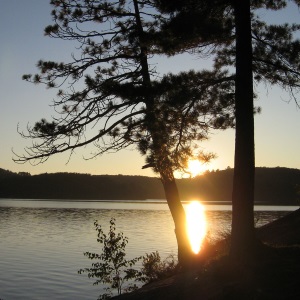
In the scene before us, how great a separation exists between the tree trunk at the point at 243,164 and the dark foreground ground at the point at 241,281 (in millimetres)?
494

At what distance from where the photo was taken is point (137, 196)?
193 metres

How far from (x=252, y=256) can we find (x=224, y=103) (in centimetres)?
476

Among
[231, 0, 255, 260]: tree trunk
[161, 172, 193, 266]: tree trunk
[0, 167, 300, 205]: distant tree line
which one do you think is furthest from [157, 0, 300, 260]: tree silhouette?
[0, 167, 300, 205]: distant tree line

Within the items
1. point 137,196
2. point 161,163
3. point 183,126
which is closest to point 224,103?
point 183,126

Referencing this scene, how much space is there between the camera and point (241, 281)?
10250mm

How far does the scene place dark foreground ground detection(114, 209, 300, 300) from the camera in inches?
377

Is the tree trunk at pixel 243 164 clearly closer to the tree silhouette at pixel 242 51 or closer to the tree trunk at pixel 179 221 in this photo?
the tree silhouette at pixel 242 51

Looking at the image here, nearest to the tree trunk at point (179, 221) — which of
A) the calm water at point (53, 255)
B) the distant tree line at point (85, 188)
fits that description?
the calm water at point (53, 255)

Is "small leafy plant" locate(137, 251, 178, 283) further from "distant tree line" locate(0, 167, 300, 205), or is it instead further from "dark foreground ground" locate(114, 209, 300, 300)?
"distant tree line" locate(0, 167, 300, 205)

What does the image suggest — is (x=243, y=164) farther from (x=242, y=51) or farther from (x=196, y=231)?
(x=196, y=231)

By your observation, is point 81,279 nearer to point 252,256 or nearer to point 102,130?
point 102,130

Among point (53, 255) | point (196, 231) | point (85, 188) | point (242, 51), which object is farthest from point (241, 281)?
point (85, 188)

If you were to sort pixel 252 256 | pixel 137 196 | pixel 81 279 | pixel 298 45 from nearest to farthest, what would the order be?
pixel 252 256
pixel 298 45
pixel 81 279
pixel 137 196

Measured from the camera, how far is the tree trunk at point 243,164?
12.0 meters
